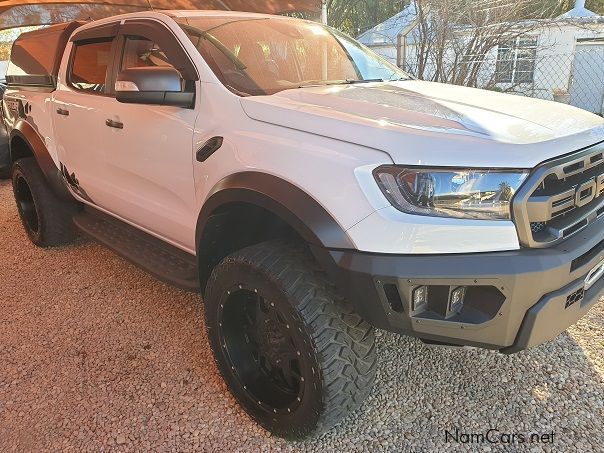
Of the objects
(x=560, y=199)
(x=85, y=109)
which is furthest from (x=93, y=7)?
(x=560, y=199)

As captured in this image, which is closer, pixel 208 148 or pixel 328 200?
pixel 328 200

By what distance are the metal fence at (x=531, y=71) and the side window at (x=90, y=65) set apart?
4.55 m

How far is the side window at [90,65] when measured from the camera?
351 centimetres

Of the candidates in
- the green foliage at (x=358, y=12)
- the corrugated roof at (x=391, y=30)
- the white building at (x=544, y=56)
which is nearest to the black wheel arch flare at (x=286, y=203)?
the white building at (x=544, y=56)

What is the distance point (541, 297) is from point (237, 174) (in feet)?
4.36

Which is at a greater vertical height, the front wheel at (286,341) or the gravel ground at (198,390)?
the front wheel at (286,341)

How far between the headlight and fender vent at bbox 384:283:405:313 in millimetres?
272

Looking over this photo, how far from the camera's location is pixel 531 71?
314 inches

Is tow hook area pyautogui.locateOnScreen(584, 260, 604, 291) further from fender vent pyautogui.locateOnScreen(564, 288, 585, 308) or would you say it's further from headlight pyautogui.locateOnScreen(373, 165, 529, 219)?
headlight pyautogui.locateOnScreen(373, 165, 529, 219)

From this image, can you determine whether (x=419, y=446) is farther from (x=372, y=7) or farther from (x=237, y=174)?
(x=372, y=7)

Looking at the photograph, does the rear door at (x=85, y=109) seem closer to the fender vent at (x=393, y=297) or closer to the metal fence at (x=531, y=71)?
the fender vent at (x=393, y=297)

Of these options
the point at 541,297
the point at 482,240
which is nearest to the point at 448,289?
the point at 482,240

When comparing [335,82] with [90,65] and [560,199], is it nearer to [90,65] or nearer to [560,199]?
[560,199]

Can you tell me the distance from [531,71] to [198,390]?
750 cm
